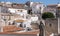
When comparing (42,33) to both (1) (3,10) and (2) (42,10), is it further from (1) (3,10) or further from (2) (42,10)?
(2) (42,10)

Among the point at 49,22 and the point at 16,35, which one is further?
the point at 49,22

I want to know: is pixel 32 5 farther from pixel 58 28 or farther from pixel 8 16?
pixel 58 28

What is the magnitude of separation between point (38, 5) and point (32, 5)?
0.90m

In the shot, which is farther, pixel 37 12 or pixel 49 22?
pixel 37 12

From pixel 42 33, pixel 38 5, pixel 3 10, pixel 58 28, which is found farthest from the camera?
pixel 38 5

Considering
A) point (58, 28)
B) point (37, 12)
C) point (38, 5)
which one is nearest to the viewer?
point (58, 28)

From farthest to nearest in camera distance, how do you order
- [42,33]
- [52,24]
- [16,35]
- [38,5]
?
[38,5], [52,24], [42,33], [16,35]

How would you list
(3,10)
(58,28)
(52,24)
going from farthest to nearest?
(3,10)
(52,24)
(58,28)

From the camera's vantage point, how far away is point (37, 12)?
3228 centimetres

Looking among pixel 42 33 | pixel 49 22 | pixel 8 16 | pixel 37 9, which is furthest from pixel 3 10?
pixel 42 33

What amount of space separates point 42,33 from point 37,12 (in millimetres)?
22047

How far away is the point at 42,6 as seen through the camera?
34562 mm

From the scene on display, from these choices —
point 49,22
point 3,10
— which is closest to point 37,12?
point 3,10

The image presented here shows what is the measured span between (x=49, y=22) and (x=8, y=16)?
364cm
